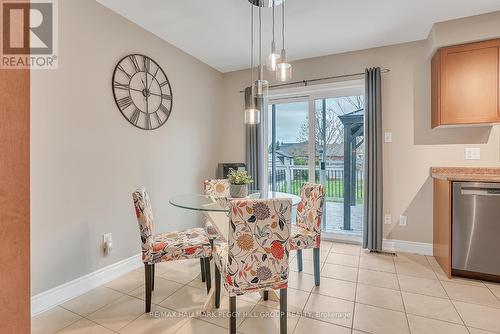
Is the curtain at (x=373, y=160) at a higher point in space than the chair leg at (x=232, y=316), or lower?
higher

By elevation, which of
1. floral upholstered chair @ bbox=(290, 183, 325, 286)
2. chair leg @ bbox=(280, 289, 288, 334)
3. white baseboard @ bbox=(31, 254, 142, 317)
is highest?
floral upholstered chair @ bbox=(290, 183, 325, 286)

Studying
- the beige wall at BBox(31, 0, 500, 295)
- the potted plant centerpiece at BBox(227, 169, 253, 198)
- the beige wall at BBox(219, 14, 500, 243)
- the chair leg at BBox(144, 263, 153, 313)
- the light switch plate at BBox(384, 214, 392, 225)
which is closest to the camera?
the chair leg at BBox(144, 263, 153, 313)

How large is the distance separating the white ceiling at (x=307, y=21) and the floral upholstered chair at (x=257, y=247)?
1919mm

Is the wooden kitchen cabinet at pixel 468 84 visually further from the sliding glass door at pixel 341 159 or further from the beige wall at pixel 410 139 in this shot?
the sliding glass door at pixel 341 159

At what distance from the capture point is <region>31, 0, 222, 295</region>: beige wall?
1.97 m

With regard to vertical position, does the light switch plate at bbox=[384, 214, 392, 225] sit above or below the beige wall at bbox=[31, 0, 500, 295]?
below

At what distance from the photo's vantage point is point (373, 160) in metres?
3.18

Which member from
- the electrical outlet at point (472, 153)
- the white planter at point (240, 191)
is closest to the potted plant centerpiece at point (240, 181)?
the white planter at point (240, 191)

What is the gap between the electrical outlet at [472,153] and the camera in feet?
9.22

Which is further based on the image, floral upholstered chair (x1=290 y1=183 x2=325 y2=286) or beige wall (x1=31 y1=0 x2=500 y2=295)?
floral upholstered chair (x1=290 y1=183 x2=325 y2=286)

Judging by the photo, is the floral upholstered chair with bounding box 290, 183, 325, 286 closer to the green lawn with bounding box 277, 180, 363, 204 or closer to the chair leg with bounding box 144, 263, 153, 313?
the chair leg with bounding box 144, 263, 153, 313

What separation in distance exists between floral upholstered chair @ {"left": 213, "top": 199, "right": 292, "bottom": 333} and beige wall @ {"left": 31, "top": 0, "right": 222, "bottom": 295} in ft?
4.77

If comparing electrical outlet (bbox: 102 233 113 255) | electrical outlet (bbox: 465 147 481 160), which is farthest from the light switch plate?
electrical outlet (bbox: 102 233 113 255)

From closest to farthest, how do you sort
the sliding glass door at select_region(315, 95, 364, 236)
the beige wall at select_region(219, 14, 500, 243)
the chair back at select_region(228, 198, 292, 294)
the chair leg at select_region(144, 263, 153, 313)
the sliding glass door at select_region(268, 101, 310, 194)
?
the chair back at select_region(228, 198, 292, 294) → the chair leg at select_region(144, 263, 153, 313) → the beige wall at select_region(219, 14, 500, 243) → the sliding glass door at select_region(315, 95, 364, 236) → the sliding glass door at select_region(268, 101, 310, 194)
